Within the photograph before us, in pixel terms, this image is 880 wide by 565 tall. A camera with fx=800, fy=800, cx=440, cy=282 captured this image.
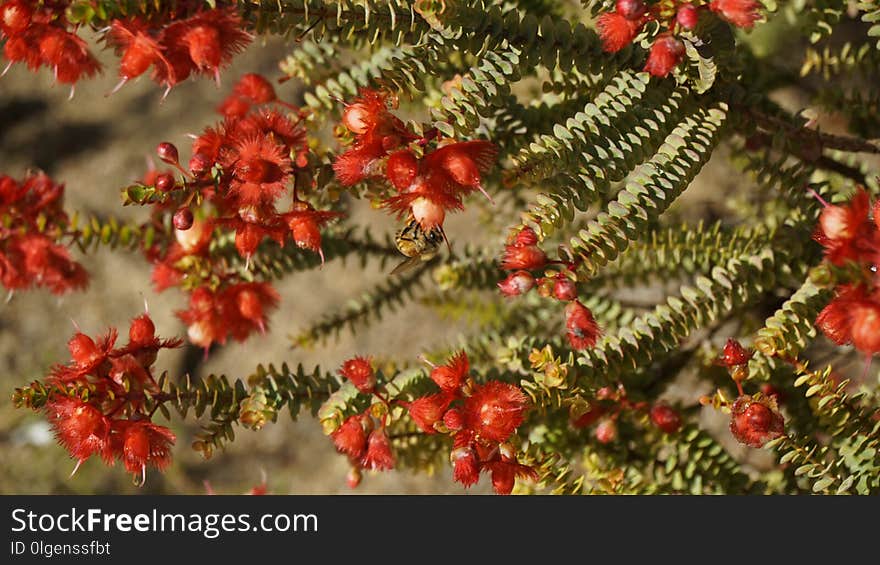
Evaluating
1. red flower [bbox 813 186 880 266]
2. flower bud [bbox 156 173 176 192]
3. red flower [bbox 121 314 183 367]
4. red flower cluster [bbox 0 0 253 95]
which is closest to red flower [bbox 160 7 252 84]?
red flower cluster [bbox 0 0 253 95]

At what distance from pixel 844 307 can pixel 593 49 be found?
0.27 meters

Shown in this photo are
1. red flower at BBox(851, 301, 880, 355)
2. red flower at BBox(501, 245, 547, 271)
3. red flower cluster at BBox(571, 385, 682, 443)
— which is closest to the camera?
red flower at BBox(851, 301, 880, 355)

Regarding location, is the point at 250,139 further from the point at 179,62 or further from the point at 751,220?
the point at 751,220

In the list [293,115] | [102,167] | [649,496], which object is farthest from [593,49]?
[102,167]

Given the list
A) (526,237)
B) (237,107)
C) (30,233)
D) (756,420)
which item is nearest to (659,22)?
(526,237)

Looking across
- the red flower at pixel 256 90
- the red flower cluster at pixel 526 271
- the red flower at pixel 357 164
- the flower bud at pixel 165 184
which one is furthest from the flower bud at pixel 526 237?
the red flower at pixel 256 90

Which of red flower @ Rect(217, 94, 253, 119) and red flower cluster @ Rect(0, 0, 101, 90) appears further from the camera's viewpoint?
red flower @ Rect(217, 94, 253, 119)

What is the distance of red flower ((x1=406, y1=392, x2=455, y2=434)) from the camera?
2.01ft

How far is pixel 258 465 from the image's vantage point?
126 cm

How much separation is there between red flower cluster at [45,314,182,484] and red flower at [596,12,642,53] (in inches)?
17.1

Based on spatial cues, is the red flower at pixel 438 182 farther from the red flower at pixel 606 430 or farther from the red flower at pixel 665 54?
the red flower at pixel 606 430

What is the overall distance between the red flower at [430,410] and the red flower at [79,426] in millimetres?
237

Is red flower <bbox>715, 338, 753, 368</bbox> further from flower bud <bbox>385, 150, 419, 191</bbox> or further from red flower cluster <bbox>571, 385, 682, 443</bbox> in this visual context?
flower bud <bbox>385, 150, 419, 191</bbox>

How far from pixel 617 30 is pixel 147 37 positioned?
35cm
